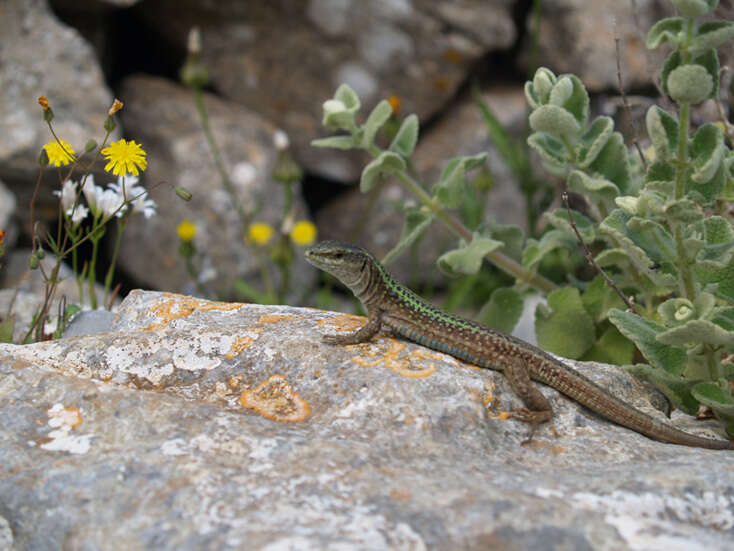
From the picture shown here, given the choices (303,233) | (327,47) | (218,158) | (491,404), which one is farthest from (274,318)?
(327,47)

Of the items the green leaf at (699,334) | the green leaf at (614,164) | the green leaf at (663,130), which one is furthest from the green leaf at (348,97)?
the green leaf at (699,334)

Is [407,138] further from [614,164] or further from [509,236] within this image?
[614,164]

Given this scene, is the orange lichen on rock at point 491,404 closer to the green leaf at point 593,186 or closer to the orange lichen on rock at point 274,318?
the orange lichen on rock at point 274,318

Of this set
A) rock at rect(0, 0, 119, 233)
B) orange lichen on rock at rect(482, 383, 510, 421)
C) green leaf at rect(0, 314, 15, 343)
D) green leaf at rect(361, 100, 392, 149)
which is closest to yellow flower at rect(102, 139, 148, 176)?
green leaf at rect(0, 314, 15, 343)

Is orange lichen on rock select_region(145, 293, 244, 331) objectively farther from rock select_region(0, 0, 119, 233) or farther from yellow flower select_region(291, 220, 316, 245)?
rock select_region(0, 0, 119, 233)

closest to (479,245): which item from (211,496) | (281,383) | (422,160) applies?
(281,383)

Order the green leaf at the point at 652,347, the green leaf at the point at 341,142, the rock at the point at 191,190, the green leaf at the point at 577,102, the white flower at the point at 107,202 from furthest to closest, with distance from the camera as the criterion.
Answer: the rock at the point at 191,190, the green leaf at the point at 341,142, the white flower at the point at 107,202, the green leaf at the point at 577,102, the green leaf at the point at 652,347
